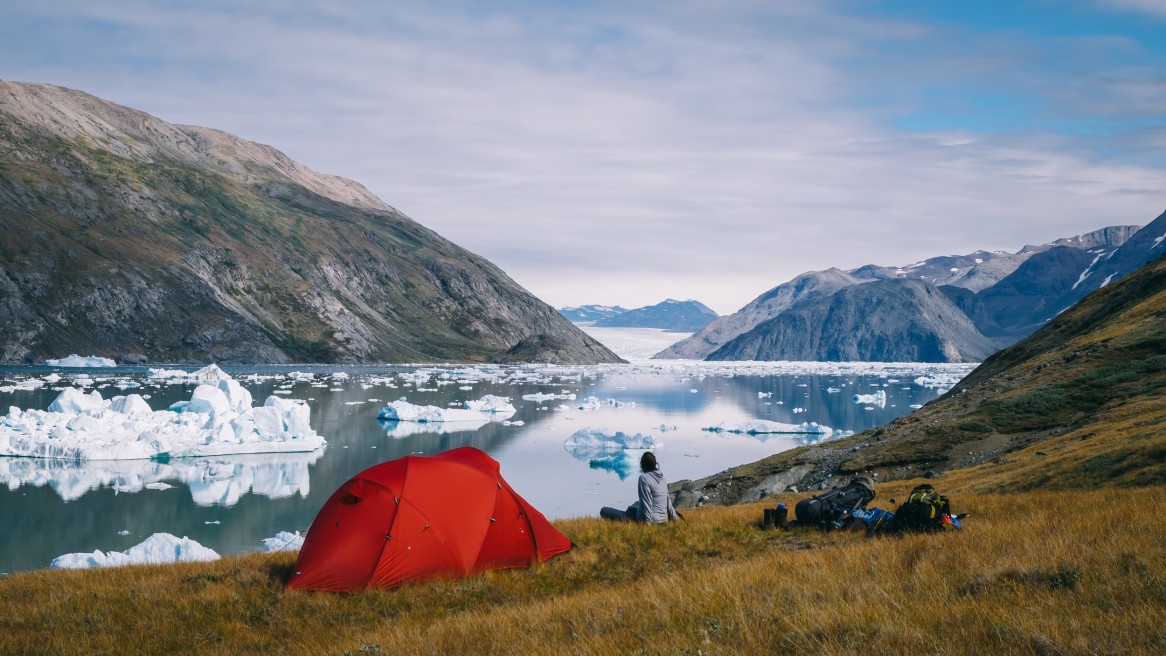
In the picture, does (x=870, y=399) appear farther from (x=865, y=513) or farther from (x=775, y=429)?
(x=865, y=513)

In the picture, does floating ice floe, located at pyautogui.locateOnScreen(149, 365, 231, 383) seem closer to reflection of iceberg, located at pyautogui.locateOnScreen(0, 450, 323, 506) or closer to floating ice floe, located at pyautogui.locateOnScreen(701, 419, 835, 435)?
reflection of iceberg, located at pyautogui.locateOnScreen(0, 450, 323, 506)

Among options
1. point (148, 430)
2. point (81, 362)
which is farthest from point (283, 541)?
point (81, 362)

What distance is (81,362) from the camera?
142 meters

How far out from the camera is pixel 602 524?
15406mm

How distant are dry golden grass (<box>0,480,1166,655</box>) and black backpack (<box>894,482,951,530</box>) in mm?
671

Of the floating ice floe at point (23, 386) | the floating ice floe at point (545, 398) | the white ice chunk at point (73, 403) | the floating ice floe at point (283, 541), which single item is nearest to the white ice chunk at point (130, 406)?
the white ice chunk at point (73, 403)

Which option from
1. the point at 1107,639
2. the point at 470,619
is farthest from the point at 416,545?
the point at 1107,639

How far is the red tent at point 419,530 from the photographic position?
1245 centimetres

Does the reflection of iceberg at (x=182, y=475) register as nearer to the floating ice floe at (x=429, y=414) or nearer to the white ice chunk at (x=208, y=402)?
the white ice chunk at (x=208, y=402)

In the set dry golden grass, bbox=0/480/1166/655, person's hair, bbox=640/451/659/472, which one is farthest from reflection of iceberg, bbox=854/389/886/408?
person's hair, bbox=640/451/659/472

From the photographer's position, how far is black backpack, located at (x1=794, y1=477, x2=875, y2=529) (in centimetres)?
1418

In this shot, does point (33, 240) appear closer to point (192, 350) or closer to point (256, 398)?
point (192, 350)

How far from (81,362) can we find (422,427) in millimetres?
111572

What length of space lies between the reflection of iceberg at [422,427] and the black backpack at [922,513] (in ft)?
159
